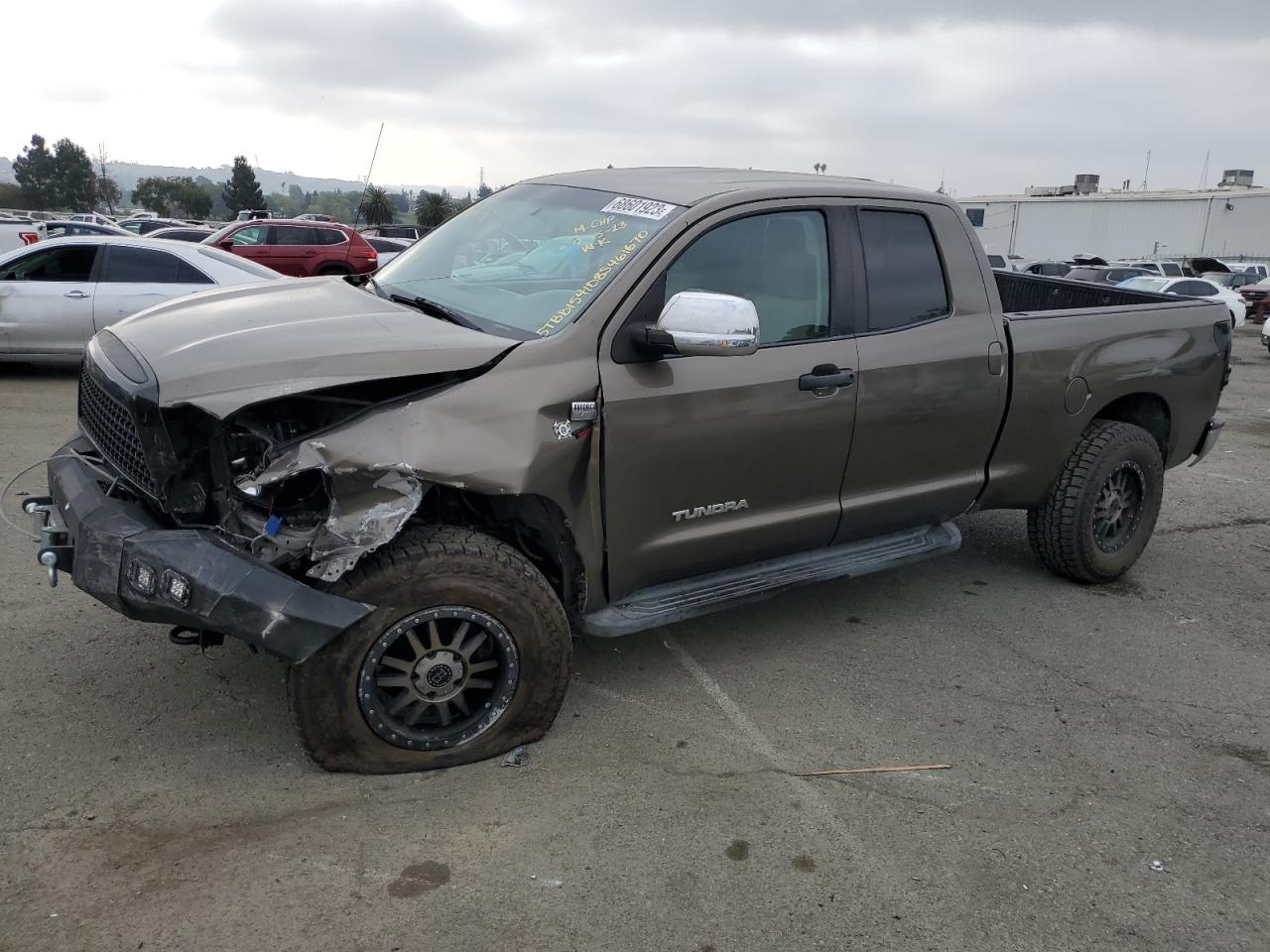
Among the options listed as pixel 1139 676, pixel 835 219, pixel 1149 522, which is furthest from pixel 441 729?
pixel 1149 522

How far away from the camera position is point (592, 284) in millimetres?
3512

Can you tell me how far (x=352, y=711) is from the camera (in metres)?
3.09

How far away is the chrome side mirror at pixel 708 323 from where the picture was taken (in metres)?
3.19

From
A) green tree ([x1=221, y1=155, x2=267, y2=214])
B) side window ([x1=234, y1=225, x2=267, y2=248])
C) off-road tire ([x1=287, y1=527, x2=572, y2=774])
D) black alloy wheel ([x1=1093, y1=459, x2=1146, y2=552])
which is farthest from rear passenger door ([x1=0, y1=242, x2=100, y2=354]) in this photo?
green tree ([x1=221, y1=155, x2=267, y2=214])

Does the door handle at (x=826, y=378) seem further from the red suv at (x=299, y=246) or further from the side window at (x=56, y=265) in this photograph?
the red suv at (x=299, y=246)

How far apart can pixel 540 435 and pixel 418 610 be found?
67cm

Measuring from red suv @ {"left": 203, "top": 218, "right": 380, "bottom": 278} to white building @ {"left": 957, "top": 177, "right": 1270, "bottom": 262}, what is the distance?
117 ft

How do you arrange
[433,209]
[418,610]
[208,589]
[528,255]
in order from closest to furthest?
[208,589] < [418,610] < [528,255] < [433,209]

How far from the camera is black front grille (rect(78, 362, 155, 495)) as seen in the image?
10.2 feet

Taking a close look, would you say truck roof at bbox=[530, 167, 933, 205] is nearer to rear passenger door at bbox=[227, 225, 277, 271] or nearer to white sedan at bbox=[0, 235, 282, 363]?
white sedan at bbox=[0, 235, 282, 363]

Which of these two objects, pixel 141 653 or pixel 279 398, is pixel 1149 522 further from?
pixel 141 653

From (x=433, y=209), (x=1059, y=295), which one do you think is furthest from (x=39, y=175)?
(x=1059, y=295)

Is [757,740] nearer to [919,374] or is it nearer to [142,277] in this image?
[919,374]

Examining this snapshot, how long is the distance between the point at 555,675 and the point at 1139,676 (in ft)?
8.61
